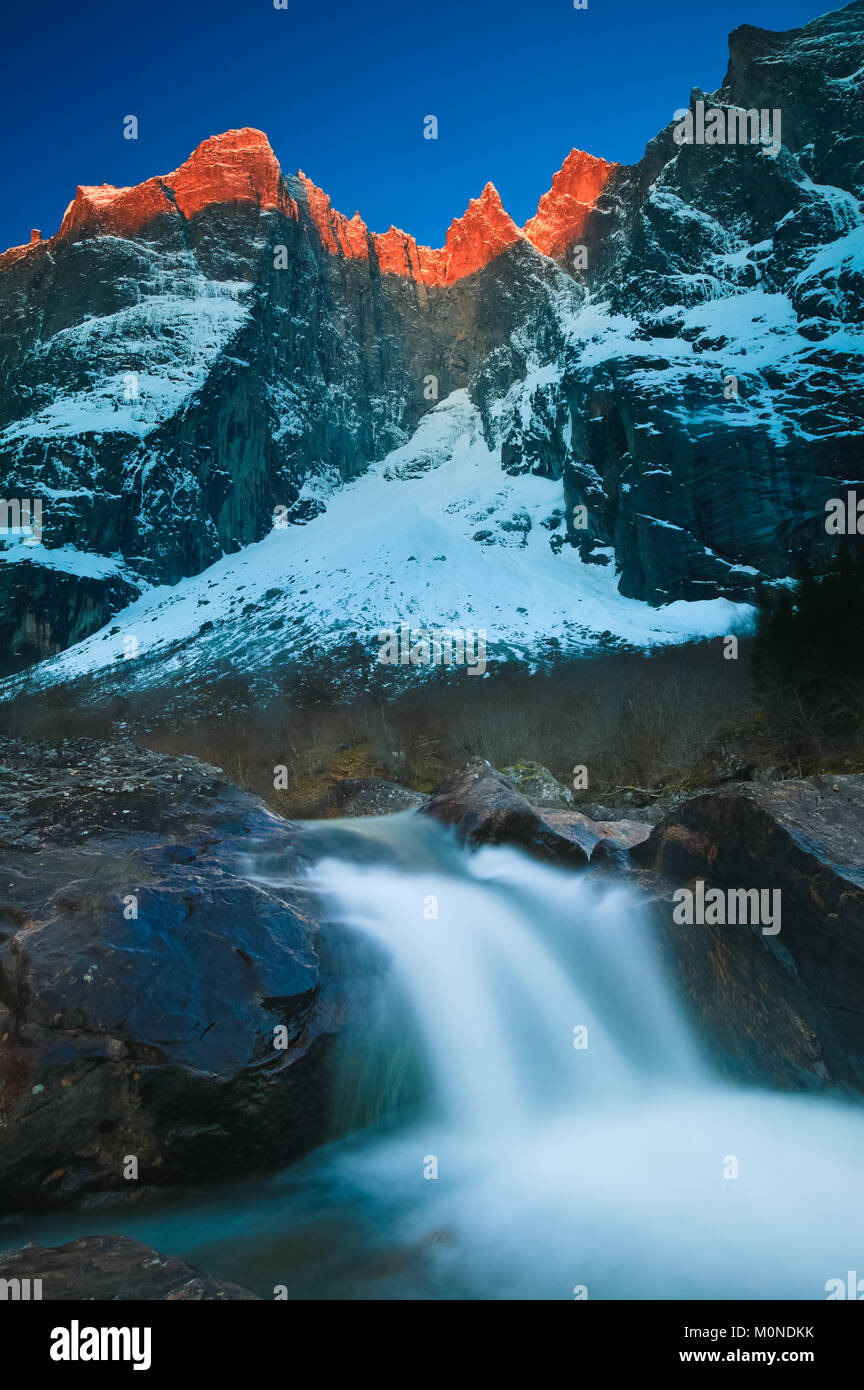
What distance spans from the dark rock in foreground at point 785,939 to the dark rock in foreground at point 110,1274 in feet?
18.1

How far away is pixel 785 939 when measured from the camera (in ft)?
24.5

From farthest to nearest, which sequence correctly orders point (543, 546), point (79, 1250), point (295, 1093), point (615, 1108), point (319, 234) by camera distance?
point (319, 234)
point (543, 546)
point (615, 1108)
point (295, 1093)
point (79, 1250)

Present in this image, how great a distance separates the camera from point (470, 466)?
597 ft

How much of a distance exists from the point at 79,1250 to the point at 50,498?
17350 cm

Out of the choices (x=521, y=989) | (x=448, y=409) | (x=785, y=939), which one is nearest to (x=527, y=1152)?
(x=521, y=989)

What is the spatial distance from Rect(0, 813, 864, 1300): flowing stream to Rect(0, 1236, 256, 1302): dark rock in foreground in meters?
1.49

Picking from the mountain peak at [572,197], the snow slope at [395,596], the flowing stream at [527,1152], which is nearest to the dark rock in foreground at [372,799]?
the flowing stream at [527,1152]

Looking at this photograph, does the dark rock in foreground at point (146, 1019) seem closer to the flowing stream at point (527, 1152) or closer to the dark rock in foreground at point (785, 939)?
the flowing stream at point (527, 1152)

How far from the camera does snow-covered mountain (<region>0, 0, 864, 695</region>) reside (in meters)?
123

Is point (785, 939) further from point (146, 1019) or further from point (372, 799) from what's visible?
point (372, 799)

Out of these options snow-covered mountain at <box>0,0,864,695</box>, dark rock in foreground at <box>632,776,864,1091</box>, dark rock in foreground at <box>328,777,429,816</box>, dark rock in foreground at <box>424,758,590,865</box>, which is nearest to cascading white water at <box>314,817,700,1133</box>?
dark rock in foreground at <box>632,776,864,1091</box>

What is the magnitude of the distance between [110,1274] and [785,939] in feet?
20.4
